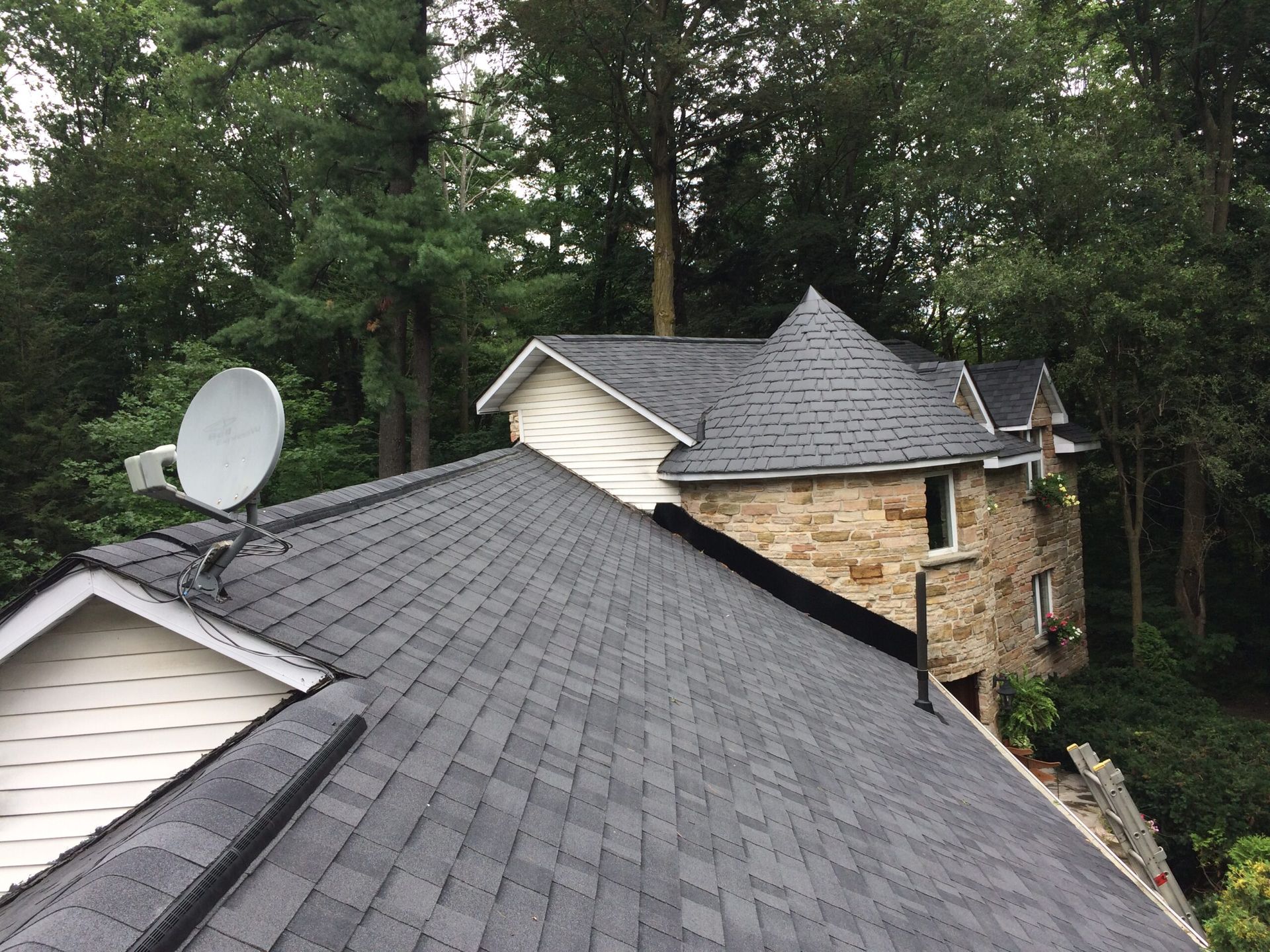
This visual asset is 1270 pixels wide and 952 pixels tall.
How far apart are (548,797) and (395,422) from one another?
16.4 meters

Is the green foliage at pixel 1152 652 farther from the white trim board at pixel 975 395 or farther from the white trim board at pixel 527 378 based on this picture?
the white trim board at pixel 527 378

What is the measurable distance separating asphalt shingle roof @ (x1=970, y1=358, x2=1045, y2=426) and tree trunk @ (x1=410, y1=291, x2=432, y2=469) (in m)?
12.8

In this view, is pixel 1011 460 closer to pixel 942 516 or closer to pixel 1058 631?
pixel 942 516

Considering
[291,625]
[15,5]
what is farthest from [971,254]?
[15,5]

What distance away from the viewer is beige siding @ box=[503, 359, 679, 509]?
11633mm

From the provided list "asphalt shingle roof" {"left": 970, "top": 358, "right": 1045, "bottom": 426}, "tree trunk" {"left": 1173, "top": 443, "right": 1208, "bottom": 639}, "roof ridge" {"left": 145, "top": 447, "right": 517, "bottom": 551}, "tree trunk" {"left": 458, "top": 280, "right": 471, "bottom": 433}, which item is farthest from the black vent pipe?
"tree trunk" {"left": 458, "top": 280, "right": 471, "bottom": 433}

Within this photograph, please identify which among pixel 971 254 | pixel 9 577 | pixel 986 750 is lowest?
pixel 986 750

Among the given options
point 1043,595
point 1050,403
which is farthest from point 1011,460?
point 1043,595

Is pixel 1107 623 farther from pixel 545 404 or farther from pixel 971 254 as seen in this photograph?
pixel 545 404

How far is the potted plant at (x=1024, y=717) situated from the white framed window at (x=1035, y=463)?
525cm

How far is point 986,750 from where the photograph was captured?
7551mm

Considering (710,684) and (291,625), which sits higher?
(291,625)

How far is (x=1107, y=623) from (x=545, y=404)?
57.8ft

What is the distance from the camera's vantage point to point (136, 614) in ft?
10.5
